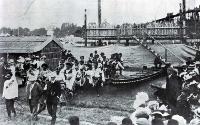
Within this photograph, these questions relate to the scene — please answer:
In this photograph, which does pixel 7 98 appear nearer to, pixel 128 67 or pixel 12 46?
pixel 12 46

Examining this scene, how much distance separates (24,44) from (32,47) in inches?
18.5

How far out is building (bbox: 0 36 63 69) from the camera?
31.4 ft

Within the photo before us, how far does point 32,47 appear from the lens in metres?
9.49

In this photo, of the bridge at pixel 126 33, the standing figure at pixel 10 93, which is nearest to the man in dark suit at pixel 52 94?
the standing figure at pixel 10 93

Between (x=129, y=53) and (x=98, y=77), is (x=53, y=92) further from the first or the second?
(x=129, y=53)

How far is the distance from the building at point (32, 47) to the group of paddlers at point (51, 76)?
22 centimetres

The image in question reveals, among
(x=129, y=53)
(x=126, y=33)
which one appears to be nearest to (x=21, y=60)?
(x=129, y=53)

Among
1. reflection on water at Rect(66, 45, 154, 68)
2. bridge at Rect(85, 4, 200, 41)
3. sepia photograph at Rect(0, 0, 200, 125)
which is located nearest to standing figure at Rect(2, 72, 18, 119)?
sepia photograph at Rect(0, 0, 200, 125)

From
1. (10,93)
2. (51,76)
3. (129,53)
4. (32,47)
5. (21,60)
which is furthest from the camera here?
(129,53)

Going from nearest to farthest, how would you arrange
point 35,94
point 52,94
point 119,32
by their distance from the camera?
point 52,94 < point 35,94 < point 119,32

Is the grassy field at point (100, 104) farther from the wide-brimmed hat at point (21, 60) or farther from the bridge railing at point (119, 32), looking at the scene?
the bridge railing at point (119, 32)

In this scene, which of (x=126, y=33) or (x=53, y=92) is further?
(x=126, y=33)

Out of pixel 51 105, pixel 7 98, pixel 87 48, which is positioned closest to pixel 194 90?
pixel 51 105

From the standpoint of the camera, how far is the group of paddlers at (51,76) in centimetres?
654
